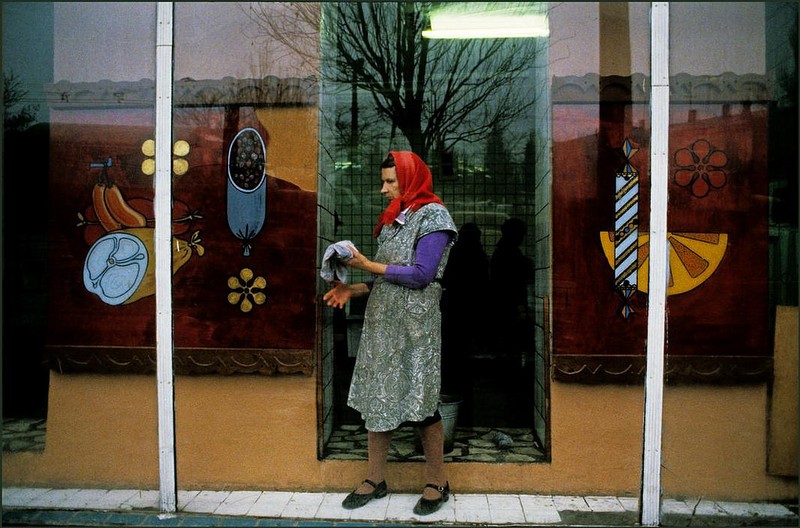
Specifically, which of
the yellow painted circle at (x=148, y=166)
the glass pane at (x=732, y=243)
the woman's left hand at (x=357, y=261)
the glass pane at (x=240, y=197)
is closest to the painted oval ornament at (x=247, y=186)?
the glass pane at (x=240, y=197)

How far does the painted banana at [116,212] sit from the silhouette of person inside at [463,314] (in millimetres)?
2086

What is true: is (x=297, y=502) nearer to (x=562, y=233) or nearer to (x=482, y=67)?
(x=562, y=233)

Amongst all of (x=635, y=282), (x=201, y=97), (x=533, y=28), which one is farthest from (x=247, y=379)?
(x=533, y=28)

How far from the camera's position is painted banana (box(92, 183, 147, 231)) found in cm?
402

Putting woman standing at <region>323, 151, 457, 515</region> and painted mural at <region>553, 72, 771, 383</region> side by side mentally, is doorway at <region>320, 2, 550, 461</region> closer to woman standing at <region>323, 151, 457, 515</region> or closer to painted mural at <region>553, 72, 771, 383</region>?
painted mural at <region>553, 72, 771, 383</region>

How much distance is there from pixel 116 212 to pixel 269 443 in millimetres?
1629

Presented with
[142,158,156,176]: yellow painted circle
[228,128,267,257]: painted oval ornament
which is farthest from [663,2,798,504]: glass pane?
Answer: [142,158,156,176]: yellow painted circle

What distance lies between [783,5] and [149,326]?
4.04 meters

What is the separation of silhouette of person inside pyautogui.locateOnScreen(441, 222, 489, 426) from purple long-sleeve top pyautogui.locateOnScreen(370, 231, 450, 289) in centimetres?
126

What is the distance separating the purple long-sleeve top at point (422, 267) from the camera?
138 inches

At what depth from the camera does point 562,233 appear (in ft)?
13.0

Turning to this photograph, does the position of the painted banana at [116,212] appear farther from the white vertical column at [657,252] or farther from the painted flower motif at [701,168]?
the painted flower motif at [701,168]

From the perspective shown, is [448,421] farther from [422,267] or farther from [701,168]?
[701,168]

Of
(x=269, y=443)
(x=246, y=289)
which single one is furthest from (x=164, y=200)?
(x=269, y=443)
